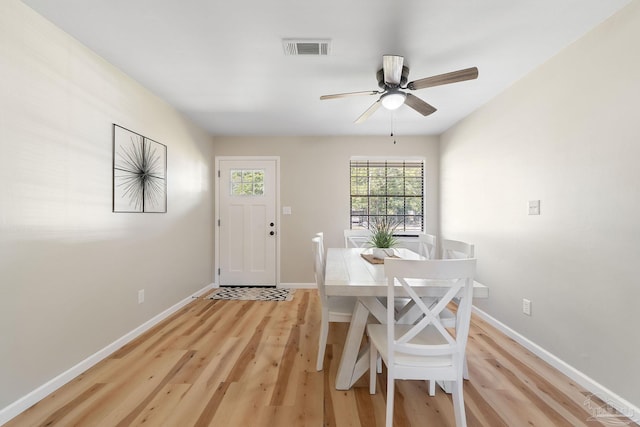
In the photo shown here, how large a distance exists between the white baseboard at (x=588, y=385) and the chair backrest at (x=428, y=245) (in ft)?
3.07

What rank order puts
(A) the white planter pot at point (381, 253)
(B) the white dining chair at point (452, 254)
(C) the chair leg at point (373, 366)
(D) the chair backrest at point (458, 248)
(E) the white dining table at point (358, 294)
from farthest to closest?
(A) the white planter pot at point (381, 253), (D) the chair backrest at point (458, 248), (B) the white dining chair at point (452, 254), (C) the chair leg at point (373, 366), (E) the white dining table at point (358, 294)

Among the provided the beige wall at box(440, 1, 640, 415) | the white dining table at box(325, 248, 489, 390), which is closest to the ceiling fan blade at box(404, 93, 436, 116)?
the beige wall at box(440, 1, 640, 415)

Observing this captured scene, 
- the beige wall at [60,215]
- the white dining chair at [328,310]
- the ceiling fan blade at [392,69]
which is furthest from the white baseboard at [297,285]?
the ceiling fan blade at [392,69]

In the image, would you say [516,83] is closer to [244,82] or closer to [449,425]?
[244,82]

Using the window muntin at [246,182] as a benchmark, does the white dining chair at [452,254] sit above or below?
below

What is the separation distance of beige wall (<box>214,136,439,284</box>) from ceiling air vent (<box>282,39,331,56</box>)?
7.09 feet

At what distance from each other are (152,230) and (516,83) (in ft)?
12.2

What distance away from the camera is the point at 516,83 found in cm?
245

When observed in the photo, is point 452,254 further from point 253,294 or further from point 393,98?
point 253,294

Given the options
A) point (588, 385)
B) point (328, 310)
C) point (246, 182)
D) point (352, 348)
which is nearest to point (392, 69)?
point (328, 310)

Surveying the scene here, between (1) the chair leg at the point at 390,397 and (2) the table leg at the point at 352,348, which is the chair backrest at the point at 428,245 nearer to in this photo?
(2) the table leg at the point at 352,348

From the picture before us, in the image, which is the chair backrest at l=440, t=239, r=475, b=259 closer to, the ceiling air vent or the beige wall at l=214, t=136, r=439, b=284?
the ceiling air vent

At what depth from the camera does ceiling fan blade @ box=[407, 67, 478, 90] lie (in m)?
Answer: 1.74

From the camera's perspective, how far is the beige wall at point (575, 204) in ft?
5.15
